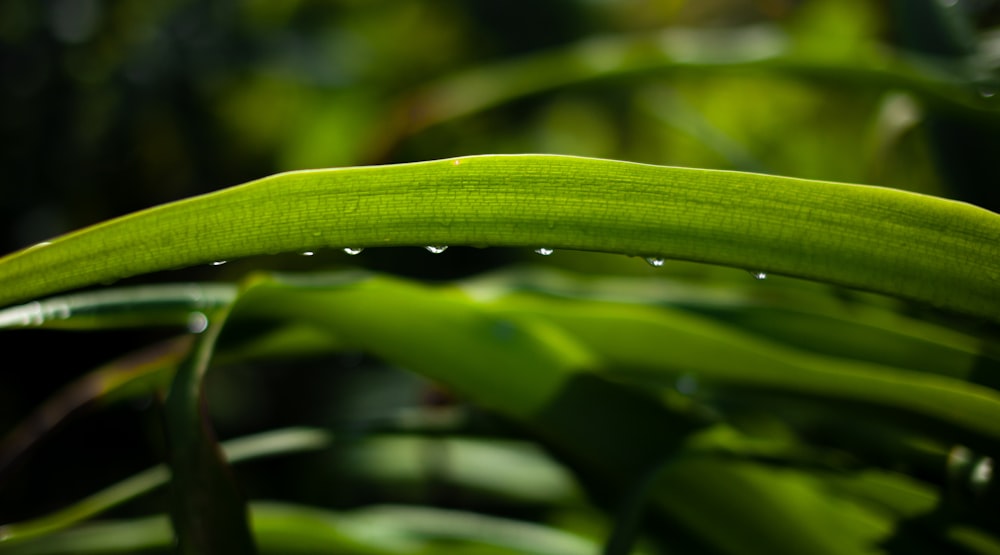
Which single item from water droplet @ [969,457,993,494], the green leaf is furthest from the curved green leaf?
water droplet @ [969,457,993,494]

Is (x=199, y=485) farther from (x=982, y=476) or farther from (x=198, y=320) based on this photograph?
(x=982, y=476)

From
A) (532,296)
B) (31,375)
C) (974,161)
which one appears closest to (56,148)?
(31,375)

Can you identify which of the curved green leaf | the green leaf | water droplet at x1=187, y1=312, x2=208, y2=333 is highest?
water droplet at x1=187, y1=312, x2=208, y2=333

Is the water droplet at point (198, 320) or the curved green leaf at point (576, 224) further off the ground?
the water droplet at point (198, 320)

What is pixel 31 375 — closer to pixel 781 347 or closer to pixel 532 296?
pixel 532 296

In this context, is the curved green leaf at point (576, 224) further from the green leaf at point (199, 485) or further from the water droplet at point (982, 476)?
the water droplet at point (982, 476)

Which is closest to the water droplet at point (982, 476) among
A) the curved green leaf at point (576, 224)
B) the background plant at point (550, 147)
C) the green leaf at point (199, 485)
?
the background plant at point (550, 147)

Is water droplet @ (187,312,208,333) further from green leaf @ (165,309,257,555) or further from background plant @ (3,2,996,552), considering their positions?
green leaf @ (165,309,257,555)
